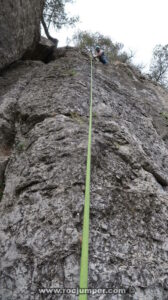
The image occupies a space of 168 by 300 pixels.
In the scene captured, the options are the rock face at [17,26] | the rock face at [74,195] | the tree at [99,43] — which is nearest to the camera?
the rock face at [74,195]

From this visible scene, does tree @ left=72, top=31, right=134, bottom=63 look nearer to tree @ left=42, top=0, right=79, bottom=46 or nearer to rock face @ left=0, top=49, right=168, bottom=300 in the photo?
tree @ left=42, top=0, right=79, bottom=46

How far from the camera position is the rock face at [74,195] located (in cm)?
240

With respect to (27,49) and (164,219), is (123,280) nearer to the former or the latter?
(164,219)

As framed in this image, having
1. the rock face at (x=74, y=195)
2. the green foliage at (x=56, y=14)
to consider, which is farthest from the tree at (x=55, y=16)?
the rock face at (x=74, y=195)

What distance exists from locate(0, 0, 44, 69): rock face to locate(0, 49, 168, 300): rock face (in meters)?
2.02

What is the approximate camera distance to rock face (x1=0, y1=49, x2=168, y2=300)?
2.40 m

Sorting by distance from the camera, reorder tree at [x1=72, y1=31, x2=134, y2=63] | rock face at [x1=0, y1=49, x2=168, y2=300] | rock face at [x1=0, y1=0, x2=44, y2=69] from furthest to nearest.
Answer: tree at [x1=72, y1=31, x2=134, y2=63]
rock face at [x1=0, y1=0, x2=44, y2=69]
rock face at [x1=0, y1=49, x2=168, y2=300]

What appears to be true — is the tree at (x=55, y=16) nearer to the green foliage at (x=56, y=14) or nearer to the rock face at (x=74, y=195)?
the green foliage at (x=56, y=14)

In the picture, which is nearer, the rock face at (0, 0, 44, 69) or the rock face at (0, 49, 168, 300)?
the rock face at (0, 49, 168, 300)

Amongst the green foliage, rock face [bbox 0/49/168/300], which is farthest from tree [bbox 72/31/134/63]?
rock face [bbox 0/49/168/300]

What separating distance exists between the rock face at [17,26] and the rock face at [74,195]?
6.62 ft

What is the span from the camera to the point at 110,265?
244cm

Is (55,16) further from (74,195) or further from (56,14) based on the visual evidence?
(74,195)

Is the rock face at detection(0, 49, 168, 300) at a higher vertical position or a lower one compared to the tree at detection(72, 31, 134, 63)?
lower
